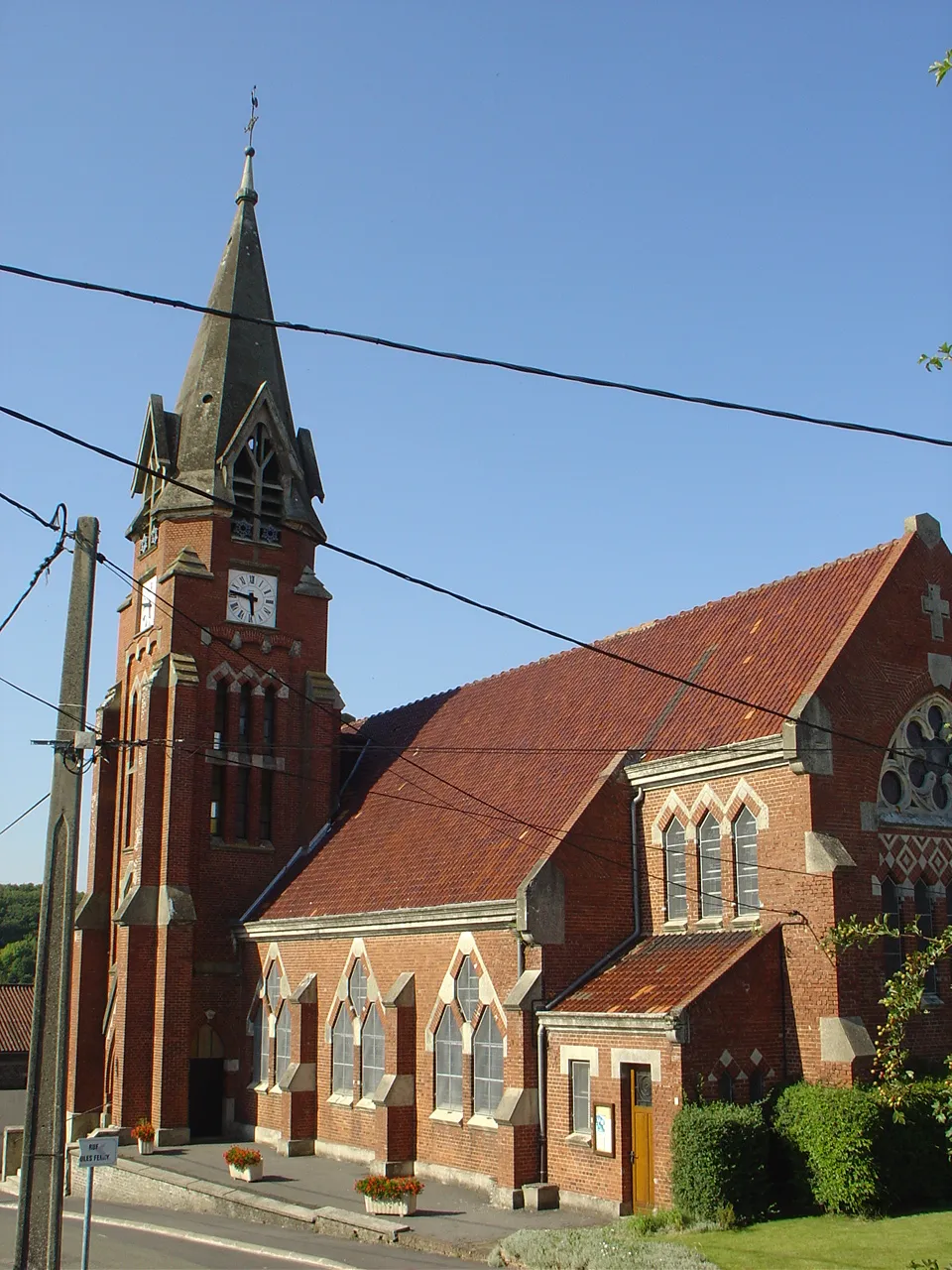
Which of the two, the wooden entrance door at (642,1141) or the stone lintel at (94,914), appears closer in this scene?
the wooden entrance door at (642,1141)

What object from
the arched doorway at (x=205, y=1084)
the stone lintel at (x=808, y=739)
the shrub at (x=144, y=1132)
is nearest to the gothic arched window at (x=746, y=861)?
the stone lintel at (x=808, y=739)

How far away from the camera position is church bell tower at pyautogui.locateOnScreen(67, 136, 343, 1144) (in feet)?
112

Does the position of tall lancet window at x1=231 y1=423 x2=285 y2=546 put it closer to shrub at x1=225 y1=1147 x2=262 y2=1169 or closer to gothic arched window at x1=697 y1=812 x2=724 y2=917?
shrub at x1=225 y1=1147 x2=262 y2=1169

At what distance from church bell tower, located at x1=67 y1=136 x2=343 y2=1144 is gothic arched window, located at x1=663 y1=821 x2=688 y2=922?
1386 cm

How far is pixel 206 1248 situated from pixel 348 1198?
12.0 ft

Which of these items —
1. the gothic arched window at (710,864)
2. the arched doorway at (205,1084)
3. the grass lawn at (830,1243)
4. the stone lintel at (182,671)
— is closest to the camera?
the grass lawn at (830,1243)

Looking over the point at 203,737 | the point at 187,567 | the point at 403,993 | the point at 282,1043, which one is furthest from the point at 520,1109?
the point at 187,567

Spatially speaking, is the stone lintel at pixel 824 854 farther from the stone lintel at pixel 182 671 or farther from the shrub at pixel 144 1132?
the stone lintel at pixel 182 671

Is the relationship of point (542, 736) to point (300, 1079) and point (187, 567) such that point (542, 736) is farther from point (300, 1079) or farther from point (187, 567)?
point (187, 567)

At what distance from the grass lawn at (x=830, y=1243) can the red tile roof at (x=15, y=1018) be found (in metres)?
52.0

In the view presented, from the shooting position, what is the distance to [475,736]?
112ft

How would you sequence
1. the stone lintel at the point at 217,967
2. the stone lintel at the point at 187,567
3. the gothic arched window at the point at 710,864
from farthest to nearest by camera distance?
1. the stone lintel at the point at 187,567
2. the stone lintel at the point at 217,967
3. the gothic arched window at the point at 710,864

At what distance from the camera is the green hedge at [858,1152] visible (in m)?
19.9

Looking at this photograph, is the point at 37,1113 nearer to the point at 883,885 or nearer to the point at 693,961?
the point at 693,961
